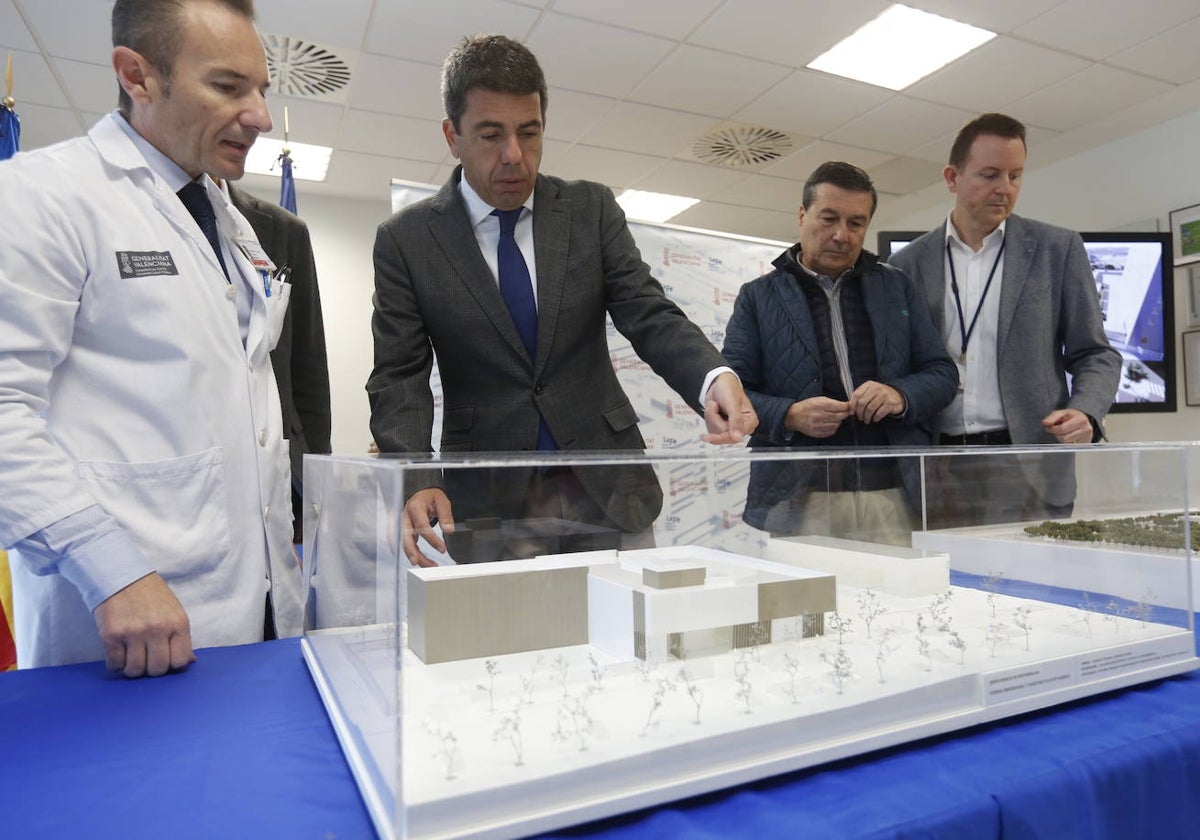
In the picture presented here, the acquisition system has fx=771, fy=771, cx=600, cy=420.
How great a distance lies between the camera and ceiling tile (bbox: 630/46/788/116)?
159 inches

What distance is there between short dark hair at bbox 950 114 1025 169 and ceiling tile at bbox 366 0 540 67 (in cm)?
218

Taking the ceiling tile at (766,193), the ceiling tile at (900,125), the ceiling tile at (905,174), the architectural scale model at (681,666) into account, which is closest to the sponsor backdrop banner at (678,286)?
the ceiling tile at (900,125)

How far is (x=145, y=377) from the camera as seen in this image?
1192mm

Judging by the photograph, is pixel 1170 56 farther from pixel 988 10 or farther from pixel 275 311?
pixel 275 311

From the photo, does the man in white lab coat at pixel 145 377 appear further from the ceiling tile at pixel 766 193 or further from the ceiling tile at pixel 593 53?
the ceiling tile at pixel 766 193

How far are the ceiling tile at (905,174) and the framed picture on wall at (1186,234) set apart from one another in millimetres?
1516

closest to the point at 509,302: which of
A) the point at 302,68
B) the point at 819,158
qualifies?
the point at 302,68

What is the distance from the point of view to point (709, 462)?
0.97m

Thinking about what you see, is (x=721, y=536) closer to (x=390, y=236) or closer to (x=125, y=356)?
(x=125, y=356)

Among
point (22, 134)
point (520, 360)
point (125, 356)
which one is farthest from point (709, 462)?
point (22, 134)

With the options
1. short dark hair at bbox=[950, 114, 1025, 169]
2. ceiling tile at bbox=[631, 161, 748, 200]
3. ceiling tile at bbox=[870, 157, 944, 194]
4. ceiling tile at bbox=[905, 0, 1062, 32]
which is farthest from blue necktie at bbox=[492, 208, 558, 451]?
ceiling tile at bbox=[870, 157, 944, 194]

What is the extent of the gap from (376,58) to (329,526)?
361 cm

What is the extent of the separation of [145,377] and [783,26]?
3496 millimetres

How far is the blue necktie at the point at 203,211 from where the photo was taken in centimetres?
139
